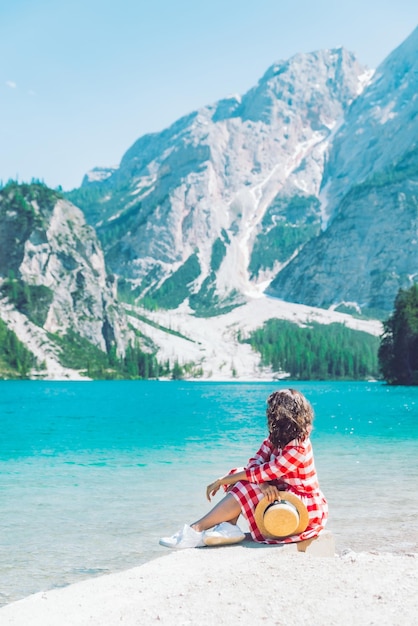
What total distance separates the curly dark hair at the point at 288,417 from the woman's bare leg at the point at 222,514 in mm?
1394

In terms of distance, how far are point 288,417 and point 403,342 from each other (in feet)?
474

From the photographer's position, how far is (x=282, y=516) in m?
12.3

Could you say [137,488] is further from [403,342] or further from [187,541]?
[403,342]

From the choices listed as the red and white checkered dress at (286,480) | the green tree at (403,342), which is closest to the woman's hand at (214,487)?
the red and white checkered dress at (286,480)

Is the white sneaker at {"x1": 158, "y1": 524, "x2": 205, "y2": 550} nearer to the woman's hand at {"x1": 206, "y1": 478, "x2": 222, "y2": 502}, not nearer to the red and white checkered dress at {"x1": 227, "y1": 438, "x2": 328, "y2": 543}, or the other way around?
the woman's hand at {"x1": 206, "y1": 478, "x2": 222, "y2": 502}

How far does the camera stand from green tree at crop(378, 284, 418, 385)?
148 meters

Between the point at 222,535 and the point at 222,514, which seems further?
the point at 222,514

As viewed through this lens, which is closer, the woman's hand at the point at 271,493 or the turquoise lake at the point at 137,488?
the woman's hand at the point at 271,493

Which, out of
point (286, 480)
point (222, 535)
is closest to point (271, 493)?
point (286, 480)

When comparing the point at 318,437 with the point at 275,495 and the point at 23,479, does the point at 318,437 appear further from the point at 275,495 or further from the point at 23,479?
the point at 275,495

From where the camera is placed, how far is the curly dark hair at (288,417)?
12.3m

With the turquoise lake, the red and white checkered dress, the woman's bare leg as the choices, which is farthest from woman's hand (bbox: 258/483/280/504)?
the turquoise lake

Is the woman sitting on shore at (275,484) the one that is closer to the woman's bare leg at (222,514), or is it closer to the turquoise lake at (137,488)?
the woman's bare leg at (222,514)

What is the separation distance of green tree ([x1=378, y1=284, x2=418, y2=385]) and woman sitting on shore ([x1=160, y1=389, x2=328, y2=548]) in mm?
140016
